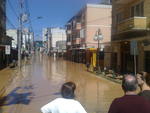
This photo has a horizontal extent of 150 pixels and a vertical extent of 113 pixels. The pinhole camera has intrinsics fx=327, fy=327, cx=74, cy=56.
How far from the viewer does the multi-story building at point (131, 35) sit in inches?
1003

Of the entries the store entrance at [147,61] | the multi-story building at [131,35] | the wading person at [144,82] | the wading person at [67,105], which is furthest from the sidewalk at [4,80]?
the wading person at [67,105]

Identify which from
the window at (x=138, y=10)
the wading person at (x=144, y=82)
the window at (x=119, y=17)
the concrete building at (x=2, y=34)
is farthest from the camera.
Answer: the concrete building at (x=2, y=34)

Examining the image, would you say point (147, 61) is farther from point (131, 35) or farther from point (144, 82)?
point (144, 82)

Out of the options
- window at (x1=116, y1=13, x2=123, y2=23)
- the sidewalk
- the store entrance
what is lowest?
the sidewalk

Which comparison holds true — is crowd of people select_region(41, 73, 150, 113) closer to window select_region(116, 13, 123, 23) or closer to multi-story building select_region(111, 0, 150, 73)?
multi-story building select_region(111, 0, 150, 73)

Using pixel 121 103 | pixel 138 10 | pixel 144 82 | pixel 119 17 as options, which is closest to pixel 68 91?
pixel 121 103

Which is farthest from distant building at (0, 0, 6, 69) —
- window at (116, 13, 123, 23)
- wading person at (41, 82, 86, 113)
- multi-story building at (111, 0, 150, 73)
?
wading person at (41, 82, 86, 113)

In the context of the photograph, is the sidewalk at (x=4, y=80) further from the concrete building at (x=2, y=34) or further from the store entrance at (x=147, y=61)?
the store entrance at (x=147, y=61)

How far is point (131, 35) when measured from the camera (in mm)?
28219

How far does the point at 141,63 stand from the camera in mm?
26672

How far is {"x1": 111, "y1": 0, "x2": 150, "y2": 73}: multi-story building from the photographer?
2547 centimetres

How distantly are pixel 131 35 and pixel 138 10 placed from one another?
2.21m

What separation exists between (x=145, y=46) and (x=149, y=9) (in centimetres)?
287

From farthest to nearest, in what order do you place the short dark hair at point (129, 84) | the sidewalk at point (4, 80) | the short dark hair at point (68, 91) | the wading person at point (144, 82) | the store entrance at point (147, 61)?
the store entrance at point (147, 61)
the sidewalk at point (4, 80)
the wading person at point (144, 82)
the short dark hair at point (68, 91)
the short dark hair at point (129, 84)
